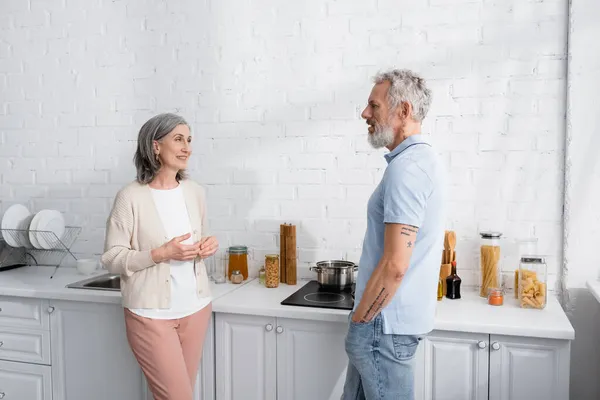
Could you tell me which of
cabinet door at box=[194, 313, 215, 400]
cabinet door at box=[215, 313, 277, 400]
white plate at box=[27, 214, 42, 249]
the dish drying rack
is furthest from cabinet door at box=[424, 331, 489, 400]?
white plate at box=[27, 214, 42, 249]

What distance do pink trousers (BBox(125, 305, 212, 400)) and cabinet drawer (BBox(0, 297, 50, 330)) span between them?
0.75 meters

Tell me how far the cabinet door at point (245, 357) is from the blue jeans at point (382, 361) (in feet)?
2.03

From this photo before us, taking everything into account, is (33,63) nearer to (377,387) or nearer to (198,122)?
(198,122)

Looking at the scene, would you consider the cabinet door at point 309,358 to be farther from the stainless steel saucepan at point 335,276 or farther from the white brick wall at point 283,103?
the white brick wall at point 283,103

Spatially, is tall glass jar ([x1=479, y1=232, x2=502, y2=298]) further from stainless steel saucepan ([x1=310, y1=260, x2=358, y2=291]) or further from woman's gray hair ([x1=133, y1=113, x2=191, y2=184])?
woman's gray hair ([x1=133, y1=113, x2=191, y2=184])

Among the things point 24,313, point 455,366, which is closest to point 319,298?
point 455,366

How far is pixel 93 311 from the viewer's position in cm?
262

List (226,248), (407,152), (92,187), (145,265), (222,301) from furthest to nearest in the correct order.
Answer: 1. (92,187)
2. (226,248)
3. (222,301)
4. (145,265)
5. (407,152)

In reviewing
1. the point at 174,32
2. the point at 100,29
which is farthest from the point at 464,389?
the point at 100,29

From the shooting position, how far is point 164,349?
215cm

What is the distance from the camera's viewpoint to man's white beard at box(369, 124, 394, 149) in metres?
1.88

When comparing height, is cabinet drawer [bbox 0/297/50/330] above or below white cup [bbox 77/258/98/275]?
below

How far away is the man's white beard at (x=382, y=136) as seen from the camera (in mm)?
1877

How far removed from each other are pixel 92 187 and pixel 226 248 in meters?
0.92
